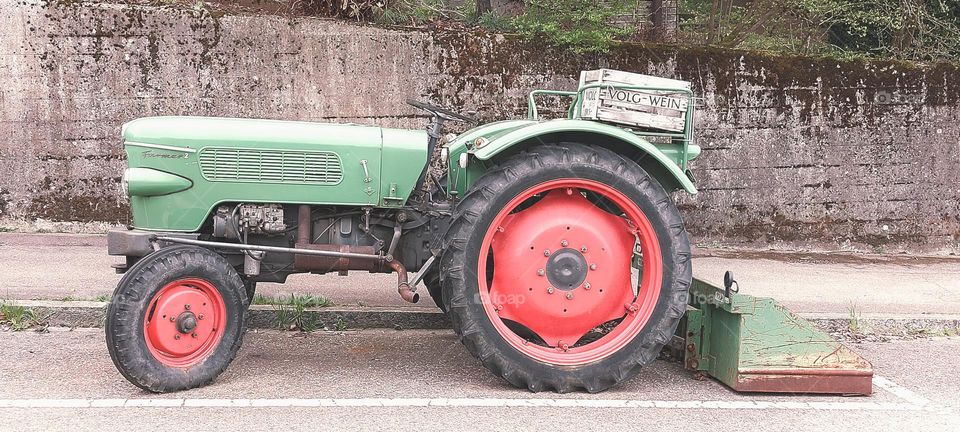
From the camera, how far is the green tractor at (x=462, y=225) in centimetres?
476

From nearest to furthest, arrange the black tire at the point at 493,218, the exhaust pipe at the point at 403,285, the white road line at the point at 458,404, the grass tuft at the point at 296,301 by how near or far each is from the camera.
A: 1. the white road line at the point at 458,404
2. the black tire at the point at 493,218
3. the exhaust pipe at the point at 403,285
4. the grass tuft at the point at 296,301

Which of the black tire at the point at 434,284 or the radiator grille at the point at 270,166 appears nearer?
the radiator grille at the point at 270,166

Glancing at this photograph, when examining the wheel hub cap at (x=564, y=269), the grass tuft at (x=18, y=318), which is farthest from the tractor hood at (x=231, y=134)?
the grass tuft at (x=18, y=318)

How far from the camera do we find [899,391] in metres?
5.13

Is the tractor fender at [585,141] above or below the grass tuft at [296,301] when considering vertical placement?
above

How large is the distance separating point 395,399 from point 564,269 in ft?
3.71

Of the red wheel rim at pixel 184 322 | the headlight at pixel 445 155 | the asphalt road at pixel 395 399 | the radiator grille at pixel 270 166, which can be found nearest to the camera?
the asphalt road at pixel 395 399

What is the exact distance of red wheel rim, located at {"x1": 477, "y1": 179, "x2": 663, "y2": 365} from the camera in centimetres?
491

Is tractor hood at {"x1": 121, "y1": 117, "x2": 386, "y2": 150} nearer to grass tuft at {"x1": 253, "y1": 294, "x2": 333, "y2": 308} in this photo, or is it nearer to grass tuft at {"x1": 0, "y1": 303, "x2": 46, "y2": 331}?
grass tuft at {"x1": 253, "y1": 294, "x2": 333, "y2": 308}

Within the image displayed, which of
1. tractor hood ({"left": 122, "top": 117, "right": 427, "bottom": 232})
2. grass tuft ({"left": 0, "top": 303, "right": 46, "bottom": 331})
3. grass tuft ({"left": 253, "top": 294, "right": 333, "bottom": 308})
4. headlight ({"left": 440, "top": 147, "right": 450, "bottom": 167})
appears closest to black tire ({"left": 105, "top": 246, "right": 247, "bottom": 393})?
tractor hood ({"left": 122, "top": 117, "right": 427, "bottom": 232})

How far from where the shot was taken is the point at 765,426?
4.42 metres

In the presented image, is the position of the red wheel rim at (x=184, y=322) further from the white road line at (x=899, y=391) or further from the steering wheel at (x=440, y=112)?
the white road line at (x=899, y=391)

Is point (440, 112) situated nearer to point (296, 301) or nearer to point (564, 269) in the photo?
point (564, 269)

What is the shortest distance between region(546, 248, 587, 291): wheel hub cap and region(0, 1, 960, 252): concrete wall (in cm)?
446
